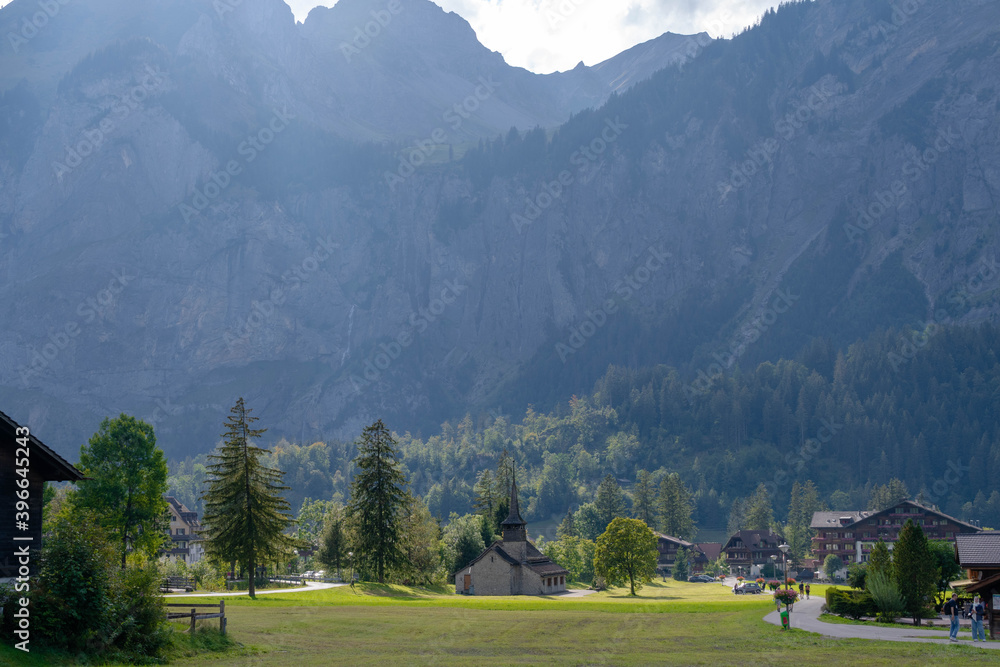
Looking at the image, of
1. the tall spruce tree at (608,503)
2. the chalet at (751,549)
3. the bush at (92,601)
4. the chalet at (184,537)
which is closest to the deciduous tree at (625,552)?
the tall spruce tree at (608,503)

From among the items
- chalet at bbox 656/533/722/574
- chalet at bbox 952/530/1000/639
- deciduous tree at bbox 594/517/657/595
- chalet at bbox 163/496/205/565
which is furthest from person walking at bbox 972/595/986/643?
chalet at bbox 163/496/205/565

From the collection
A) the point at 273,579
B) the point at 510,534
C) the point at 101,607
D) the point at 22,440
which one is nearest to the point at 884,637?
the point at 101,607

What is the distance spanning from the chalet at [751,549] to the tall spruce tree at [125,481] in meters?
138

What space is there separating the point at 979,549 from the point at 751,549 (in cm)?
13401

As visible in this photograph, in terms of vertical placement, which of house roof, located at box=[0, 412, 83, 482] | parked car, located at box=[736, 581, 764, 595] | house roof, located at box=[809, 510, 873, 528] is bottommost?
parked car, located at box=[736, 581, 764, 595]

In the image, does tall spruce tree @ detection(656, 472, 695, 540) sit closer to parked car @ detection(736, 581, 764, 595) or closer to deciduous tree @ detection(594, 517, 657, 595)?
parked car @ detection(736, 581, 764, 595)

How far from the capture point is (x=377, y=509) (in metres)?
87.0

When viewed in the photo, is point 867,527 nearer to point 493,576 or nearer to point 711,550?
point 711,550

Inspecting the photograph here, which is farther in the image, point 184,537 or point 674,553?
point 674,553

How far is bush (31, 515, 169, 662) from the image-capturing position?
97.6 feet

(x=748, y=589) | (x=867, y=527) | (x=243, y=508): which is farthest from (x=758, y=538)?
(x=243, y=508)

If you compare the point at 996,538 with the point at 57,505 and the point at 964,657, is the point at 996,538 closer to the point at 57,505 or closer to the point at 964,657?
the point at 964,657

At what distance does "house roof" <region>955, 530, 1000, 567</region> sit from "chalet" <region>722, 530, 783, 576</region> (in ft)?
418

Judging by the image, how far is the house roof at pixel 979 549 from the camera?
174ft
